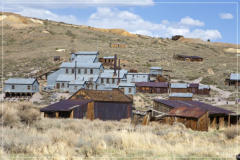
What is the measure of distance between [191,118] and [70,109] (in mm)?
13710

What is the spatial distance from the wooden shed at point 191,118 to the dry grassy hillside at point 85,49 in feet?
180

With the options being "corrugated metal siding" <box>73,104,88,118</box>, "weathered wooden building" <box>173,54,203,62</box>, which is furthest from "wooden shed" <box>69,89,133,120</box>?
"weathered wooden building" <box>173,54,203,62</box>

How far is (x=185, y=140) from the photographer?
13.3 meters

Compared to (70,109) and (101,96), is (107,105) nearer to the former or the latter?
(101,96)

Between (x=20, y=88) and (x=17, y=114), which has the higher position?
(x=17, y=114)

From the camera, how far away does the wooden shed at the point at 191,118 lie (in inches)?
948

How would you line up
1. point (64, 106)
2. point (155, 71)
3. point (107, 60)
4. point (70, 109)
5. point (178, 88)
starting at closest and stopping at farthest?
point (70, 109), point (64, 106), point (178, 88), point (155, 71), point (107, 60)

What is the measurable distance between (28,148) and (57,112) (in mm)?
22081

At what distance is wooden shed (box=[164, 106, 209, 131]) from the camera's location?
24075mm

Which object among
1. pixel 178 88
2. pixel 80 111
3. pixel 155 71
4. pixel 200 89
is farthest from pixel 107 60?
pixel 80 111

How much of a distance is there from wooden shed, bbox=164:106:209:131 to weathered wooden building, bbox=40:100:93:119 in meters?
11.3

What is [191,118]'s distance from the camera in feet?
80.7

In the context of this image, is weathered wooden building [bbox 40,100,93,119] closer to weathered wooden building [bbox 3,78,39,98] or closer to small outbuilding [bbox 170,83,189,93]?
weathered wooden building [bbox 3,78,39,98]

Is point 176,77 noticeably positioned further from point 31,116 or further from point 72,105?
point 31,116
